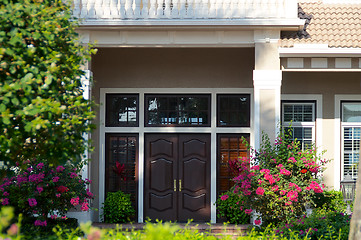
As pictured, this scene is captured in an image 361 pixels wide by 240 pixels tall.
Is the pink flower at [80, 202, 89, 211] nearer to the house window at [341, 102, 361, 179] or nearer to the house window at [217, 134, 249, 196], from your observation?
Result: the house window at [217, 134, 249, 196]

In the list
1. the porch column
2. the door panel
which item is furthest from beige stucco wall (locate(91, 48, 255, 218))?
the porch column

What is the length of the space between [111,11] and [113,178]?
3.82 meters

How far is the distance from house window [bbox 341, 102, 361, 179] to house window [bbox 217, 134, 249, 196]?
2152mm

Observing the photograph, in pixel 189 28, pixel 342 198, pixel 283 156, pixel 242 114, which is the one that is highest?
pixel 189 28

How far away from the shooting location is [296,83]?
1193cm

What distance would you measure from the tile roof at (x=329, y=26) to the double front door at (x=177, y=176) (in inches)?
121

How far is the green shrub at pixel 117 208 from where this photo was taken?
11.5m

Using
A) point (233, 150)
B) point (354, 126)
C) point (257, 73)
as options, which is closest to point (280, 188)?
point (257, 73)

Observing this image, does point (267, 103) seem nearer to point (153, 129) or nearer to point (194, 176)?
point (194, 176)

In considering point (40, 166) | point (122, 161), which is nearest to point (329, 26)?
point (122, 161)

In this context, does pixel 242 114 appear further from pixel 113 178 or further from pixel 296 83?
pixel 113 178

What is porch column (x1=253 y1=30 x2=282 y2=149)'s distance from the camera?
32.9 feet

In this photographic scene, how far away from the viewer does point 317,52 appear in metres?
10.0

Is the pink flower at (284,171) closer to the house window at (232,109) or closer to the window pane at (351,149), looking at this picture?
the house window at (232,109)
